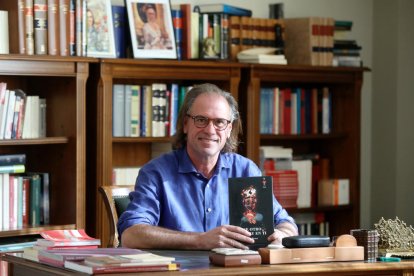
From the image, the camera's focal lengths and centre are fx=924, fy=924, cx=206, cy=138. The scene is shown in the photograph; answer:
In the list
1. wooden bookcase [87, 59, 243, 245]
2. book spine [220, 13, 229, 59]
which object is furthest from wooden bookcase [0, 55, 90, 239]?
book spine [220, 13, 229, 59]

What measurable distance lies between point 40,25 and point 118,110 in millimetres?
657

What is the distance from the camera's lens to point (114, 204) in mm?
3854

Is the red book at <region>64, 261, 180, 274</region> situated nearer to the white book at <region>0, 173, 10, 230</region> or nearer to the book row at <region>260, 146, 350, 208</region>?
the white book at <region>0, 173, 10, 230</region>

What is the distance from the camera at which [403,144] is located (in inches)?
243

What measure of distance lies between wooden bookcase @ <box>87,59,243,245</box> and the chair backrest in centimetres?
99

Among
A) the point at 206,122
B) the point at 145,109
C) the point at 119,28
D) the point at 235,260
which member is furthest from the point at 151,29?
the point at 235,260

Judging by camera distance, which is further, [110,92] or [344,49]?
[344,49]

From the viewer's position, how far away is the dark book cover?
3.05 metres

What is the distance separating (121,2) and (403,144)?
2174 millimetres

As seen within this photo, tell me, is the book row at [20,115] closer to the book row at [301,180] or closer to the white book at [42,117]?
the white book at [42,117]

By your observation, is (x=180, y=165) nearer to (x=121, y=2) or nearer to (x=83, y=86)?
(x=83, y=86)

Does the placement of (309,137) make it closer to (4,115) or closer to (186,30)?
(186,30)

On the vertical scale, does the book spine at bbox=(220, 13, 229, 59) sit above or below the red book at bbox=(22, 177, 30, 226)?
above

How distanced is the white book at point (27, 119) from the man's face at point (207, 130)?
1.44 meters
